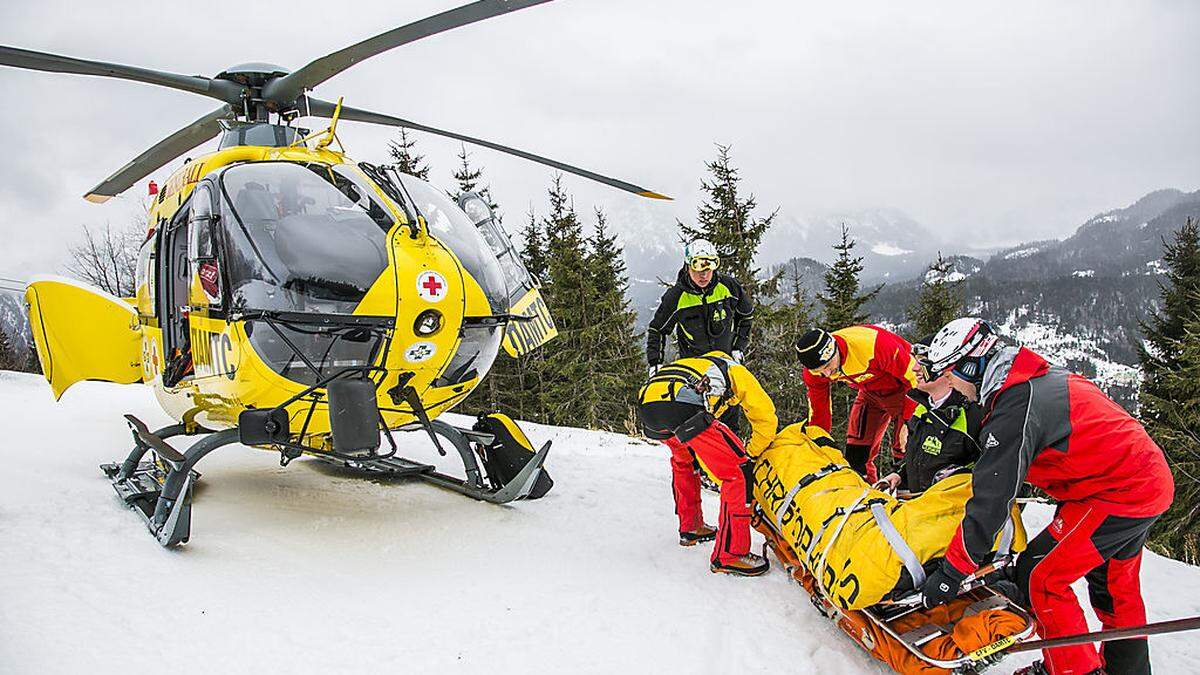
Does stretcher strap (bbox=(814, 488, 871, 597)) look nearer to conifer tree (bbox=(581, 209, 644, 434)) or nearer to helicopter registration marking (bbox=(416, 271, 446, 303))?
helicopter registration marking (bbox=(416, 271, 446, 303))

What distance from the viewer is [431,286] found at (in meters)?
4.32

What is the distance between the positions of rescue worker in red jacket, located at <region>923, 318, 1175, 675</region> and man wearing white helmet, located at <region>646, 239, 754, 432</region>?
2.87m

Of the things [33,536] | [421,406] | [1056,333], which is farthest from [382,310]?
[1056,333]

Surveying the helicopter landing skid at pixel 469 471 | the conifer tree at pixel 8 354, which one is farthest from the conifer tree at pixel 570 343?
the conifer tree at pixel 8 354

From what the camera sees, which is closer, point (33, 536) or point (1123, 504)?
point (1123, 504)

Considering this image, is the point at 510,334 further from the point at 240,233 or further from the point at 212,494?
the point at 212,494

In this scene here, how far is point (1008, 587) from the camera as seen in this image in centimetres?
350

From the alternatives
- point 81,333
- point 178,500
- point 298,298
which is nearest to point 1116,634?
point 298,298

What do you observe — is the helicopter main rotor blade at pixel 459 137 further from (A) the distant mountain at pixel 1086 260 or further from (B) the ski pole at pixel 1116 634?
(A) the distant mountain at pixel 1086 260

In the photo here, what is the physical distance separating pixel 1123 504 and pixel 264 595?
4.25 m

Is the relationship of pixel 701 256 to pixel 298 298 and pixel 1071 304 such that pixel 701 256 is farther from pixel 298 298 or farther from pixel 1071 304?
pixel 1071 304

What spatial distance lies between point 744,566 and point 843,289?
19093mm

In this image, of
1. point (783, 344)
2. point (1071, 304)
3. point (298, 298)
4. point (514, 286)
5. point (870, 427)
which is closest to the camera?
point (298, 298)

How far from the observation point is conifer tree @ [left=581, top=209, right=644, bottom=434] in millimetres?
22125
